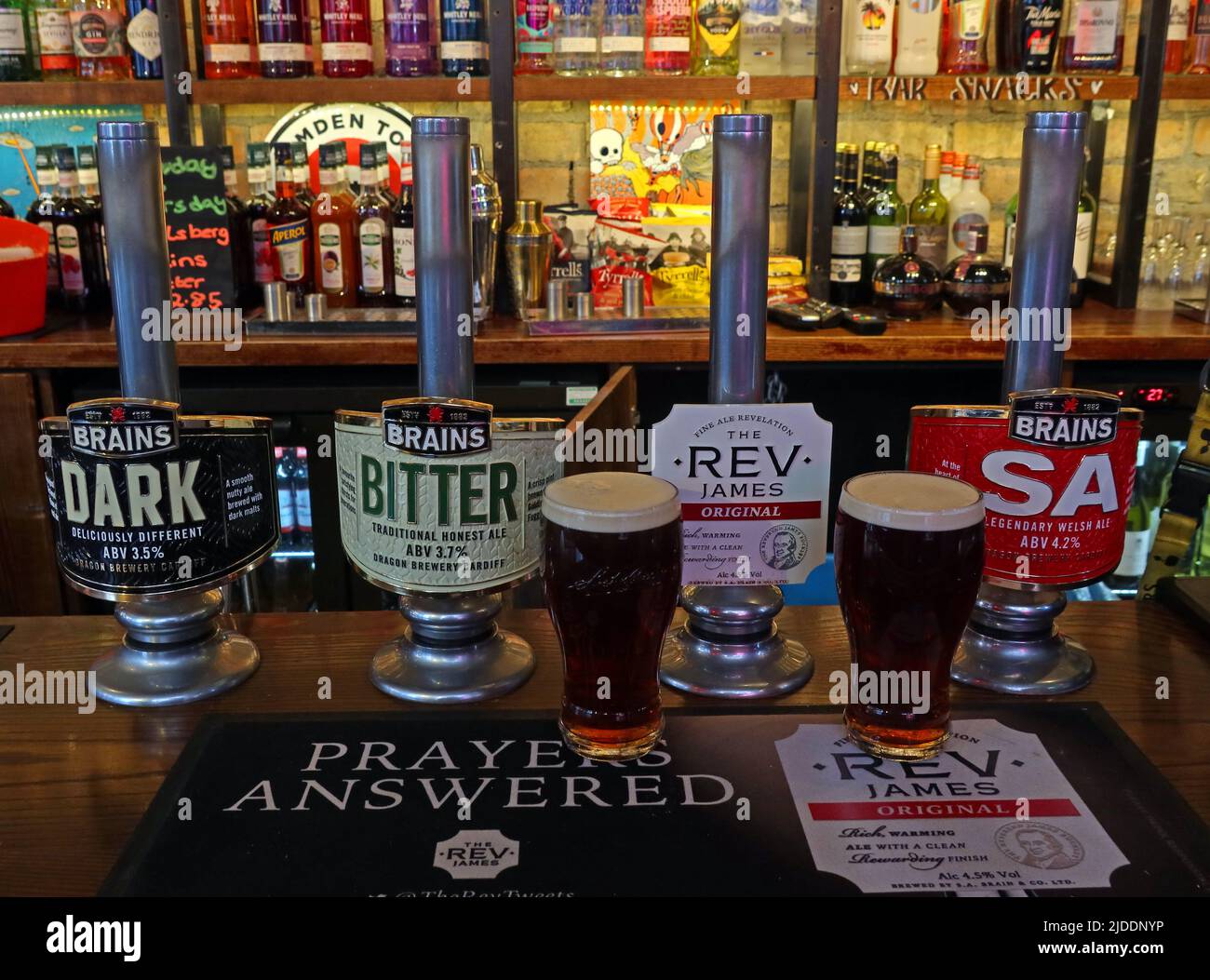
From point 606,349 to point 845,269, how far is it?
0.73 meters

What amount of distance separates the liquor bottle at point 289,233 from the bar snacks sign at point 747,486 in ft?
7.30

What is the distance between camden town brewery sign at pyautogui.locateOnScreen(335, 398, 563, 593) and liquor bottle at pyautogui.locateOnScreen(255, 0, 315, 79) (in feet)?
7.60

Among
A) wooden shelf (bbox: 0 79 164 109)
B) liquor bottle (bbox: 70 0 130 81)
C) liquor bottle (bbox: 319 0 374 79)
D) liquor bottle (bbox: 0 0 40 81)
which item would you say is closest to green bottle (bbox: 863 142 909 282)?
liquor bottle (bbox: 319 0 374 79)

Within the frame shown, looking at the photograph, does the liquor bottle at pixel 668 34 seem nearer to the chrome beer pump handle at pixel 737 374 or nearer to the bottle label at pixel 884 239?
the bottle label at pixel 884 239

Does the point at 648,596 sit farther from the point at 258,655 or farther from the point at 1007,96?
the point at 1007,96

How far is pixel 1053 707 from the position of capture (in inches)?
32.5

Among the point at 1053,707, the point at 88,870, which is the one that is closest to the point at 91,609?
the point at 88,870

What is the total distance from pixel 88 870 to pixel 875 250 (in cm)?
Answer: 269

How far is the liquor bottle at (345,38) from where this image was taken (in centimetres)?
281

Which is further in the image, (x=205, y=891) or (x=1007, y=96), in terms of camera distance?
(x=1007, y=96)

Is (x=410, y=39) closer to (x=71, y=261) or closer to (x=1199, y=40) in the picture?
(x=71, y=261)

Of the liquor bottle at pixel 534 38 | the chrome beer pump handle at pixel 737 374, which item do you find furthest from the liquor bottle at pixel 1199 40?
the chrome beer pump handle at pixel 737 374

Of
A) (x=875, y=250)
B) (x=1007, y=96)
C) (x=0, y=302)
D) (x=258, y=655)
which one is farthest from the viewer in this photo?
(x=875, y=250)
